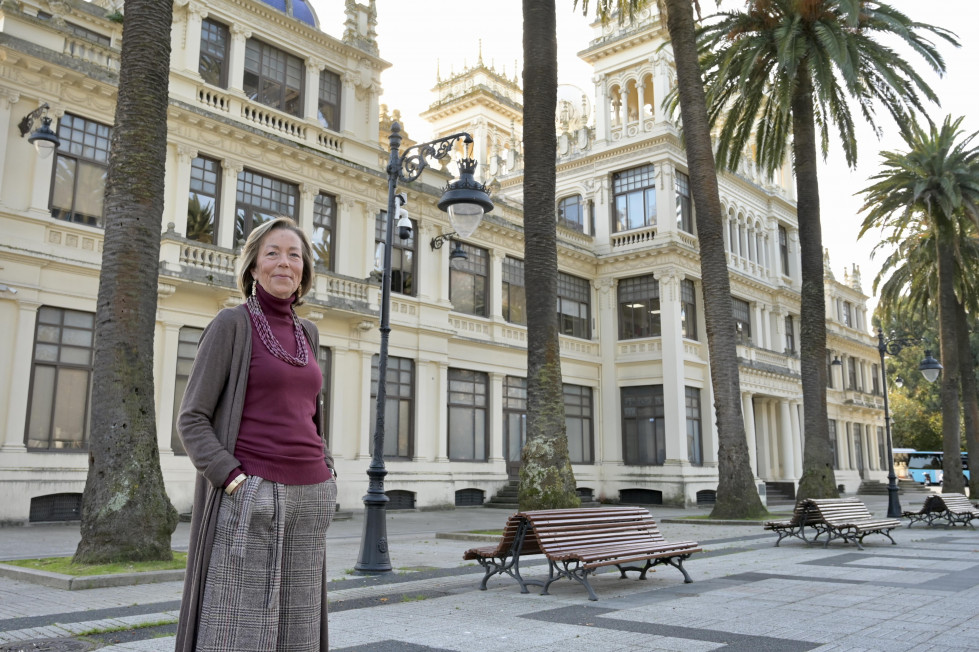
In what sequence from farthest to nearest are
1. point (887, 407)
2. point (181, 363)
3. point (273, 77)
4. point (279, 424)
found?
point (887, 407)
point (273, 77)
point (181, 363)
point (279, 424)

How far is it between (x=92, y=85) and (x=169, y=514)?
1322 centimetres

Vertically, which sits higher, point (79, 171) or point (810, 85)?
point (810, 85)

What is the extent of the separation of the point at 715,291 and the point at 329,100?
13.4m

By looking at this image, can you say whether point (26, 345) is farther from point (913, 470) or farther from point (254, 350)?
point (913, 470)

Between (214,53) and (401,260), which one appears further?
(401,260)

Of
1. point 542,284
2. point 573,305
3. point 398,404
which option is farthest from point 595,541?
point 573,305

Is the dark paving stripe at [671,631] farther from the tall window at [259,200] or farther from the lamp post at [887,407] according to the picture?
the lamp post at [887,407]

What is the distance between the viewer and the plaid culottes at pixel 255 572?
3.05 metres

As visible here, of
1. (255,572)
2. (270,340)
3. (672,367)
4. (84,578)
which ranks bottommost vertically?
(84,578)

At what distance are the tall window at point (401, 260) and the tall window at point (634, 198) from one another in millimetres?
11483

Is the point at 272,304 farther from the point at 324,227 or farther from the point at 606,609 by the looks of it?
the point at 324,227

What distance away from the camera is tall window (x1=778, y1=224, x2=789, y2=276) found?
4319 cm

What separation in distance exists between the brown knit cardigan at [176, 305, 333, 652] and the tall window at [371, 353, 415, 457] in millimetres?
21800

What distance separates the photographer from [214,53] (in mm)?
22375
